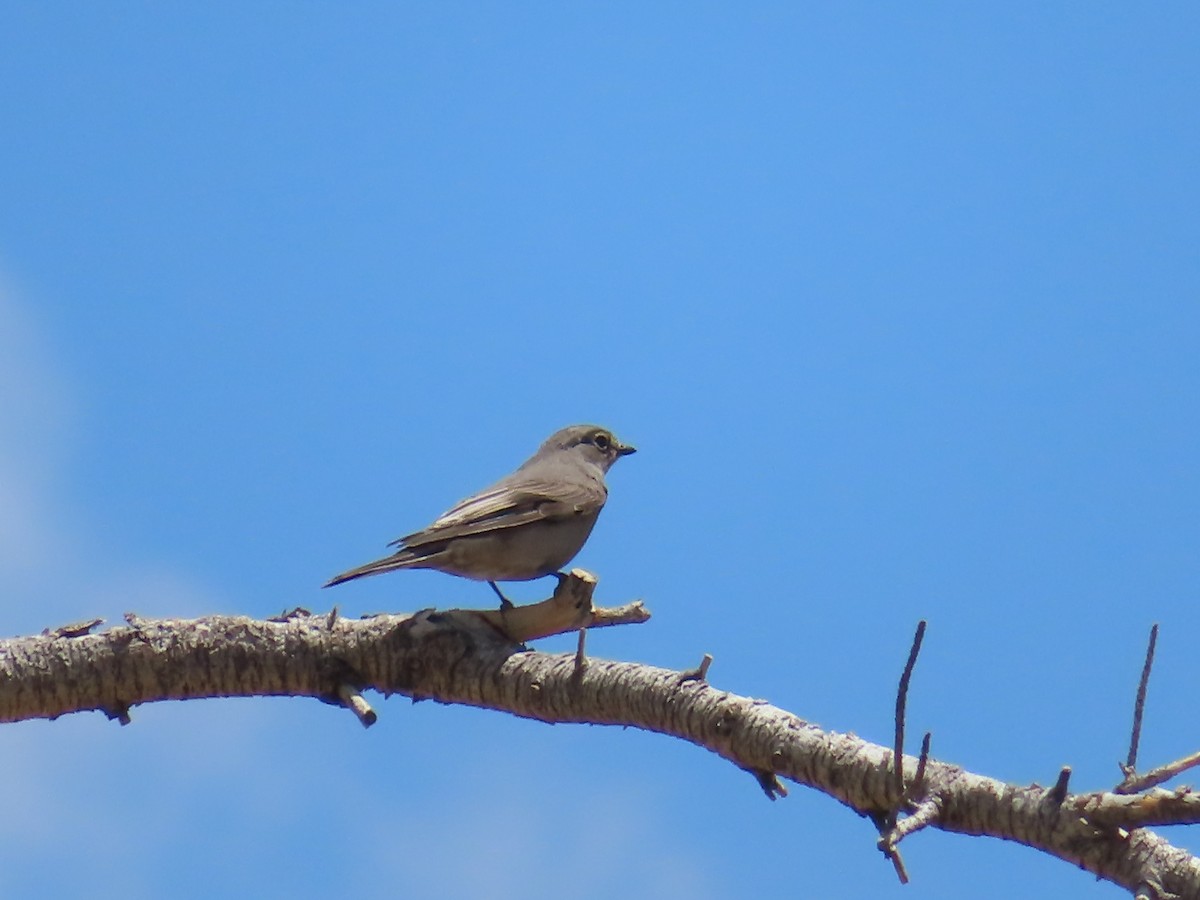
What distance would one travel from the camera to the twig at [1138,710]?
4.09 m

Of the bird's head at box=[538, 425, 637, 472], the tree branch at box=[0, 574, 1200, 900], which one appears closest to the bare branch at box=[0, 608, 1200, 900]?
the tree branch at box=[0, 574, 1200, 900]

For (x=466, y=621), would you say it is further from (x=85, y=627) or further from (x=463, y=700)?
(x=85, y=627)

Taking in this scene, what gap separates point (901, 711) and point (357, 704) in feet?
8.89

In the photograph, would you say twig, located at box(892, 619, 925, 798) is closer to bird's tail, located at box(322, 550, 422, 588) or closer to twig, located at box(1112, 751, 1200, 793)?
twig, located at box(1112, 751, 1200, 793)

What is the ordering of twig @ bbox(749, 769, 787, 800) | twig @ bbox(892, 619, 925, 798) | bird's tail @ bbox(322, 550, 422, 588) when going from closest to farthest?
twig @ bbox(892, 619, 925, 798)
twig @ bbox(749, 769, 787, 800)
bird's tail @ bbox(322, 550, 422, 588)

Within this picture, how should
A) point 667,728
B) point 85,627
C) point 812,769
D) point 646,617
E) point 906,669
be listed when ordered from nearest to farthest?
point 906,669
point 812,769
point 667,728
point 85,627
point 646,617

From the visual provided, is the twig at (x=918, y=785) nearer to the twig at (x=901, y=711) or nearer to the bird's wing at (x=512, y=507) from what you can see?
the twig at (x=901, y=711)

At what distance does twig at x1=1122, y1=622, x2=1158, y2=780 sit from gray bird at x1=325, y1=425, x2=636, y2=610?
3.85 meters

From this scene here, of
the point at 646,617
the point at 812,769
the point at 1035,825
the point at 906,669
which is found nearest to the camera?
the point at 906,669

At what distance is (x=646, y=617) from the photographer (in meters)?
6.59

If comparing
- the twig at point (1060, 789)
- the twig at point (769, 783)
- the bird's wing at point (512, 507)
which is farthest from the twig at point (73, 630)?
the twig at point (1060, 789)

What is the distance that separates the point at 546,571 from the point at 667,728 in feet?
10.1

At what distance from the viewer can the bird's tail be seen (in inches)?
275

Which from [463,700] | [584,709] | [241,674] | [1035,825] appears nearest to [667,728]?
[584,709]
